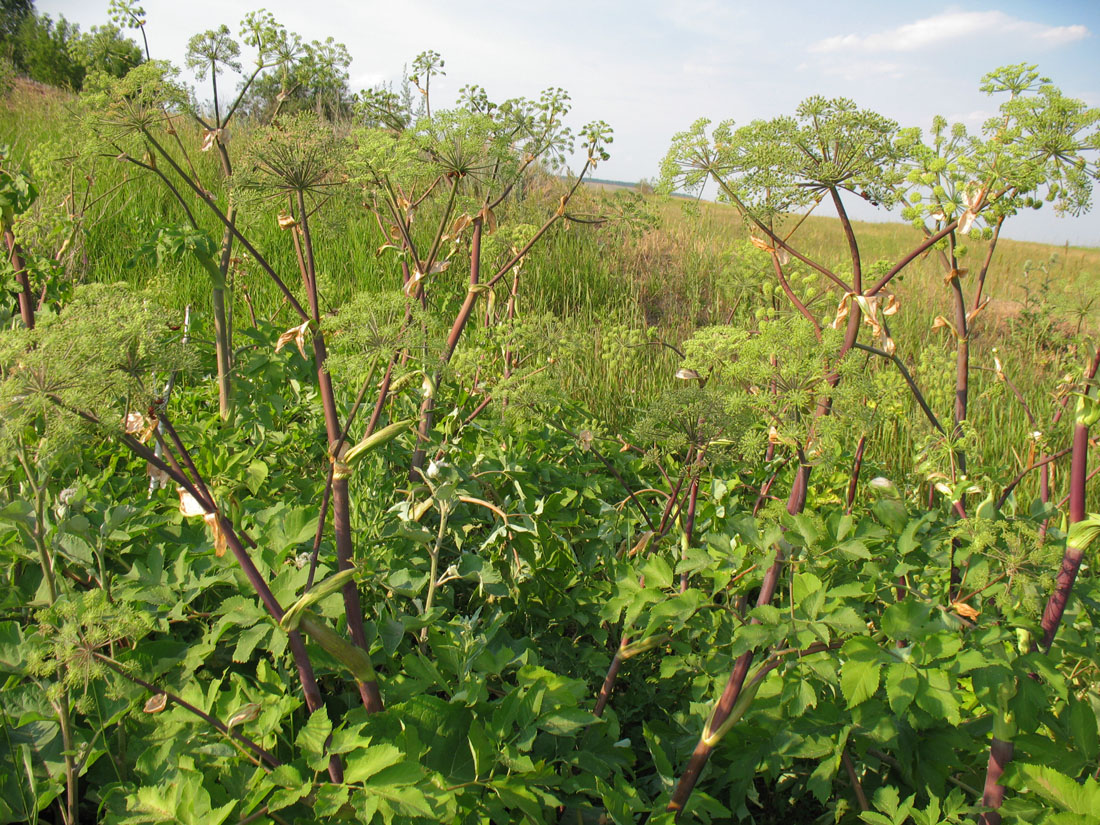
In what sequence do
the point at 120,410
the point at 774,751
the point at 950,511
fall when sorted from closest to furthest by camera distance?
the point at 120,410
the point at 774,751
the point at 950,511

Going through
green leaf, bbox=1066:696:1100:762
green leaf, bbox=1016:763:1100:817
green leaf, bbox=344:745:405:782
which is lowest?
green leaf, bbox=344:745:405:782

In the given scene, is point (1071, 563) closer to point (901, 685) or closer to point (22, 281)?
point (901, 685)

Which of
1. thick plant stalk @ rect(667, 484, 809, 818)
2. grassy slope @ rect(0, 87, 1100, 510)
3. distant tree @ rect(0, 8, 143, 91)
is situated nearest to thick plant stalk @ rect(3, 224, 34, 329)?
grassy slope @ rect(0, 87, 1100, 510)

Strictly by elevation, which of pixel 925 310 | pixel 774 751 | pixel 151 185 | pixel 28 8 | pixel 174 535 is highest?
pixel 28 8

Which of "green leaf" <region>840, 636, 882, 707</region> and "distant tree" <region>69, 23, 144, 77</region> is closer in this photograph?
"green leaf" <region>840, 636, 882, 707</region>

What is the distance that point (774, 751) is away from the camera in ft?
5.13

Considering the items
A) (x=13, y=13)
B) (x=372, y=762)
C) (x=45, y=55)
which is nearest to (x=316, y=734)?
(x=372, y=762)

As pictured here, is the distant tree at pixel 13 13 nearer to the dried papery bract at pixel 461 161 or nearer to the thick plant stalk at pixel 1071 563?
the dried papery bract at pixel 461 161

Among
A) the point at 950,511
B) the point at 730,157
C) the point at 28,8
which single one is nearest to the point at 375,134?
the point at 730,157

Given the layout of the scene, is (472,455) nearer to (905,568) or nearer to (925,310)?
(905,568)

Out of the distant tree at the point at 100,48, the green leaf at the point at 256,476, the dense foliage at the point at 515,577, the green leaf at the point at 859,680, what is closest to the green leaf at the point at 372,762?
the dense foliage at the point at 515,577

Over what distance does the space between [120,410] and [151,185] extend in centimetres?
644

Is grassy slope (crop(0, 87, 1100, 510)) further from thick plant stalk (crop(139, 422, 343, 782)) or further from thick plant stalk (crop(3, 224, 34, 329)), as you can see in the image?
thick plant stalk (crop(139, 422, 343, 782))

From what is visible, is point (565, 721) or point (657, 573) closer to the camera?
point (565, 721)
